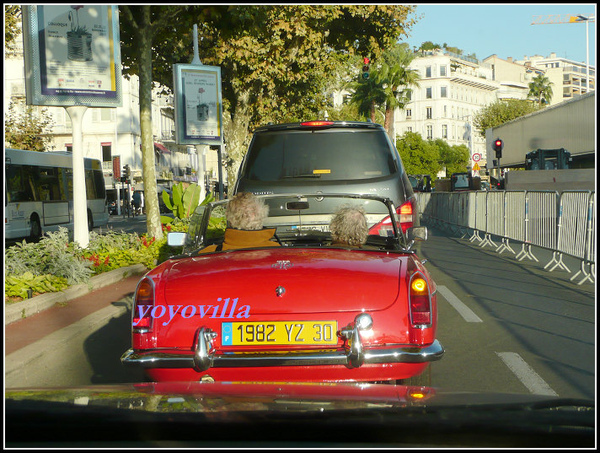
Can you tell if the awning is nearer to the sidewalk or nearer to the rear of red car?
the sidewalk

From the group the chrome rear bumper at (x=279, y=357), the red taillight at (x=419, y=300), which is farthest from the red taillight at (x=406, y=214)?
the chrome rear bumper at (x=279, y=357)

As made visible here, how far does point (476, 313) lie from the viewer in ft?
28.8

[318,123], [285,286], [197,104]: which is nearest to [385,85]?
[197,104]

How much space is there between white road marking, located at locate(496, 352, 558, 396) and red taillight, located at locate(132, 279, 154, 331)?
2.64 metres

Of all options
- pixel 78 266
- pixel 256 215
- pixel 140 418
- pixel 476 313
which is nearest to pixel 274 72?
pixel 78 266

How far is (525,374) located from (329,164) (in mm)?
3748

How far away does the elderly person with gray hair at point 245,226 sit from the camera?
17.4ft

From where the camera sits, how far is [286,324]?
415 centimetres

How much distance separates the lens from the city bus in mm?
25141

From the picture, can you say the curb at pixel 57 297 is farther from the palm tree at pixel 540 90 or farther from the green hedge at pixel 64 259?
the palm tree at pixel 540 90

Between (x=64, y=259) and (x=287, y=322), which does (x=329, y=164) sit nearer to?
(x=64, y=259)

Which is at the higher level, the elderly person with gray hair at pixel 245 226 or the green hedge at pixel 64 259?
the elderly person with gray hair at pixel 245 226

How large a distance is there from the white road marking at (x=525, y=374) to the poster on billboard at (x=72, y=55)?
30.2ft

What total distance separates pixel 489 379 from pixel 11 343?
13.4 feet
